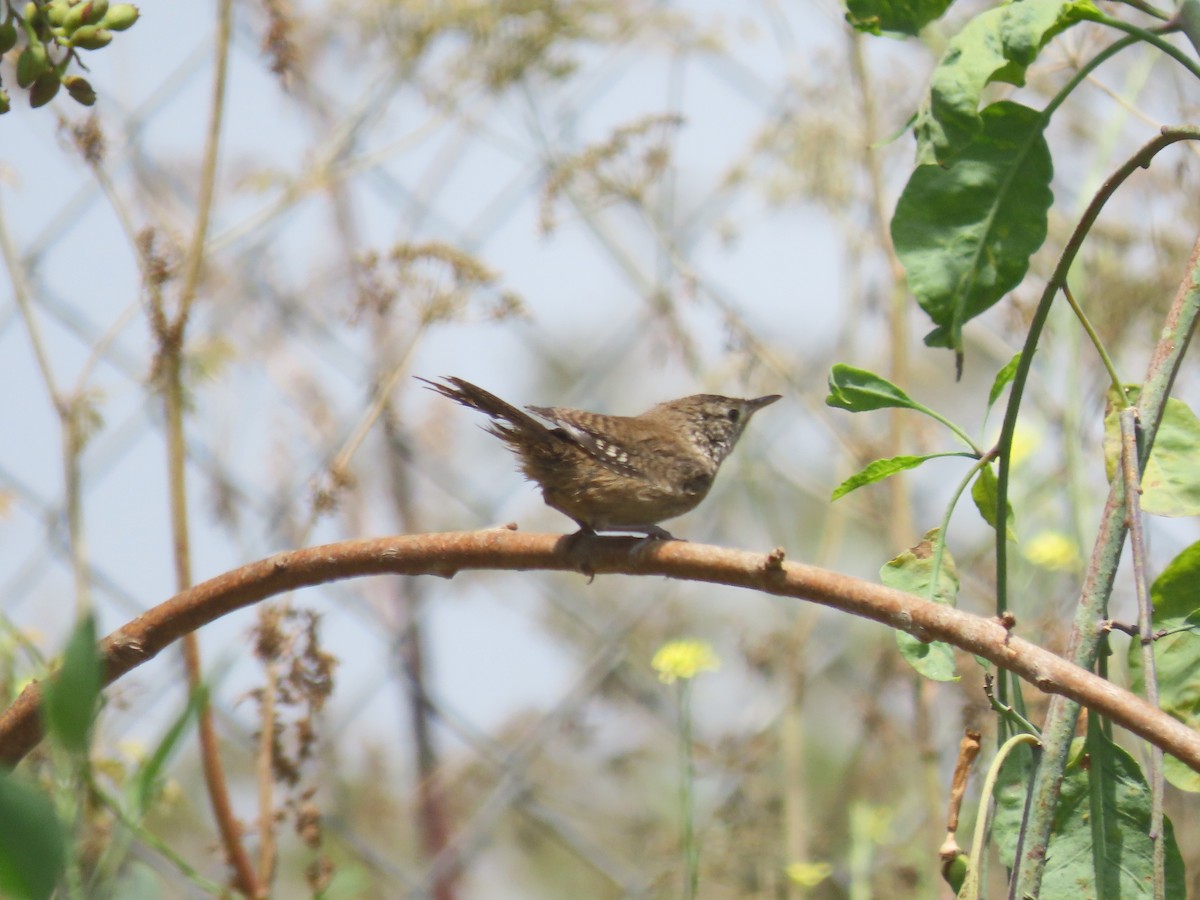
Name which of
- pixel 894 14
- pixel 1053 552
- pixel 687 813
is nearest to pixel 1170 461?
pixel 894 14

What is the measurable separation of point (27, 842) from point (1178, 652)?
1.31 meters

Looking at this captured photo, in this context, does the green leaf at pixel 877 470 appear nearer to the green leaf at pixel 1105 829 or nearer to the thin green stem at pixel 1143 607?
the thin green stem at pixel 1143 607

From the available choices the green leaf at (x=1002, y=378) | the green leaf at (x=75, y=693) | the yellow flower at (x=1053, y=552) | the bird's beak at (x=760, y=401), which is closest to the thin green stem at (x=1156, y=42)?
the green leaf at (x=1002, y=378)

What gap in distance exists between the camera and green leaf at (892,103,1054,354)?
5.38 feet

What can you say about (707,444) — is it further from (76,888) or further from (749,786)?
(76,888)

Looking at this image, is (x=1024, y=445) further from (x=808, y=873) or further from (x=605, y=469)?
(x=808, y=873)

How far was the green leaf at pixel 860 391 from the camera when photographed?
1.64 metres

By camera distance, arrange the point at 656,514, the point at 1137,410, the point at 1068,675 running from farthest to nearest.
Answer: the point at 656,514 → the point at 1137,410 → the point at 1068,675

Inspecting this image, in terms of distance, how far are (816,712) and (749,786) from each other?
959 mm

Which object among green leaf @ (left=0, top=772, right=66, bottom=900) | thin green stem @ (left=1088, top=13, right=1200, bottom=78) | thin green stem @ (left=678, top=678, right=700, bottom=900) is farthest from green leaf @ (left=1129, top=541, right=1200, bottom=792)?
green leaf @ (left=0, top=772, right=66, bottom=900)

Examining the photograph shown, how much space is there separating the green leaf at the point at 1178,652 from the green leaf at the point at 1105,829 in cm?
8

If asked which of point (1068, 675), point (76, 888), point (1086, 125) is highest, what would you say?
point (1086, 125)

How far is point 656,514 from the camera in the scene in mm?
2824

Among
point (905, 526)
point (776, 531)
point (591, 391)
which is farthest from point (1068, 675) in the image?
point (591, 391)
